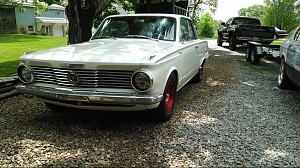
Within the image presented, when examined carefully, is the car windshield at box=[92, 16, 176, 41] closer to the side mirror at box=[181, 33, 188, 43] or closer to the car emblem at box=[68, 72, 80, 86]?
the side mirror at box=[181, 33, 188, 43]

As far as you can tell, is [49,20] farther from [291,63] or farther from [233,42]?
[291,63]

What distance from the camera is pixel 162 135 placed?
3.83 metres

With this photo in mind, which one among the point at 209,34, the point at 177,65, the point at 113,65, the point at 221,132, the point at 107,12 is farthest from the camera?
the point at 209,34

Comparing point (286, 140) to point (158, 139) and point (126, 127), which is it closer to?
point (158, 139)

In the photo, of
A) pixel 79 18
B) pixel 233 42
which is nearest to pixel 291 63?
pixel 79 18

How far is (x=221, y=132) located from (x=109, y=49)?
202 cm

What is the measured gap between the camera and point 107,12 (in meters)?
20.4

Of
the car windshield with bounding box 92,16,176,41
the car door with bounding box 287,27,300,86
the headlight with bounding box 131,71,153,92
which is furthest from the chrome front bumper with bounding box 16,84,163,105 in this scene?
the car door with bounding box 287,27,300,86

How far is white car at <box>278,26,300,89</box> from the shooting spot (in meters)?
5.13

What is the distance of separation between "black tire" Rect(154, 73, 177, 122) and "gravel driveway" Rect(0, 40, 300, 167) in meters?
0.14

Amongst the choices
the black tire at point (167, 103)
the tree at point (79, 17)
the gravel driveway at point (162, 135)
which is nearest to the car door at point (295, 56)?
the gravel driveway at point (162, 135)

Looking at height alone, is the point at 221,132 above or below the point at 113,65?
below

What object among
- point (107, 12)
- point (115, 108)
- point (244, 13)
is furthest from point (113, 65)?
point (244, 13)

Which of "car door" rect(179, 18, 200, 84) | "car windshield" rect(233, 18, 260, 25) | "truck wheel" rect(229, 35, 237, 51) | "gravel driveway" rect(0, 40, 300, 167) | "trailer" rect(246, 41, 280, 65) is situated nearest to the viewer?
"gravel driveway" rect(0, 40, 300, 167)
